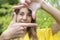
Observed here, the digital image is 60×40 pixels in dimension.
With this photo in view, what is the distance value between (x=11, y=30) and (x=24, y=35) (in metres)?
0.12

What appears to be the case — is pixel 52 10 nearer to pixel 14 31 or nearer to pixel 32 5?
pixel 32 5

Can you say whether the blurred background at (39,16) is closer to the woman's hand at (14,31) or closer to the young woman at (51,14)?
the young woman at (51,14)

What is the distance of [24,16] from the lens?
4.83 ft

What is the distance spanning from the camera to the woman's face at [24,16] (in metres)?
1.46

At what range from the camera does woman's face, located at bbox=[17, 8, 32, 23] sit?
1465 millimetres

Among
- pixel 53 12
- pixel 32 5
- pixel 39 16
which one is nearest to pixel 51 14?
pixel 53 12

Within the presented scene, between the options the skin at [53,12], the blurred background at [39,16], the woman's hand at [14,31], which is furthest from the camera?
the blurred background at [39,16]

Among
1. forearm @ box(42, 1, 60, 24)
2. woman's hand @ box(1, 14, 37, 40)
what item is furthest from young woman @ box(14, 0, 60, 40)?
woman's hand @ box(1, 14, 37, 40)

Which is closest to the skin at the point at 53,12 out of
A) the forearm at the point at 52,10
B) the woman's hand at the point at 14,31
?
the forearm at the point at 52,10

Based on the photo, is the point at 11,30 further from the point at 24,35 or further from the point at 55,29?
the point at 55,29

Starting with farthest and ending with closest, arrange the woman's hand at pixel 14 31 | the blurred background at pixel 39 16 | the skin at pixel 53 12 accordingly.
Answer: the blurred background at pixel 39 16, the skin at pixel 53 12, the woman's hand at pixel 14 31

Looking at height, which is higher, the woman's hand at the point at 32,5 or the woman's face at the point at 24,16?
the woman's hand at the point at 32,5

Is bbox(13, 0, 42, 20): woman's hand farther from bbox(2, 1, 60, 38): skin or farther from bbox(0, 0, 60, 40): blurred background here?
bbox(0, 0, 60, 40): blurred background

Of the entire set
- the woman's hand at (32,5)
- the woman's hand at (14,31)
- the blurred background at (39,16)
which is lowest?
the blurred background at (39,16)
